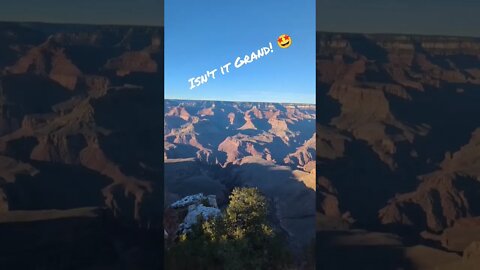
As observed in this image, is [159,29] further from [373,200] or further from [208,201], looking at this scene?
[208,201]

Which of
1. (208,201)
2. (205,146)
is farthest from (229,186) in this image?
(205,146)

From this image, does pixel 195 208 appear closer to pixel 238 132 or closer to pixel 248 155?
pixel 248 155

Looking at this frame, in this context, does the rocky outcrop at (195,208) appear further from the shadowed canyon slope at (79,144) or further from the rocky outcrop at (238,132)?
the shadowed canyon slope at (79,144)

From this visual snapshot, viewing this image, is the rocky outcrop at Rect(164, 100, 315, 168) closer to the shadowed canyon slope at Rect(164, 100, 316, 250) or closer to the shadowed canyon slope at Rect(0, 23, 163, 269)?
the shadowed canyon slope at Rect(164, 100, 316, 250)

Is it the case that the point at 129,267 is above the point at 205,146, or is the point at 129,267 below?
below

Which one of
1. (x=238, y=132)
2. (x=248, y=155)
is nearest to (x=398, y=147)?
(x=248, y=155)

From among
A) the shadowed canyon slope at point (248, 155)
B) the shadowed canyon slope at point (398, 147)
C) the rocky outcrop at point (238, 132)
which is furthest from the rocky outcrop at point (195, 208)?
the shadowed canyon slope at point (398, 147)

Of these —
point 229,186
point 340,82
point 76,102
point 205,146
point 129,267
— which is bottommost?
point 129,267

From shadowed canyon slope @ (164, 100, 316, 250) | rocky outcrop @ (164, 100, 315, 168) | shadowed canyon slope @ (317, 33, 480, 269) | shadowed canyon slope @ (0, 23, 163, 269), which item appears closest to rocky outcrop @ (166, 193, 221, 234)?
shadowed canyon slope @ (164, 100, 316, 250)
